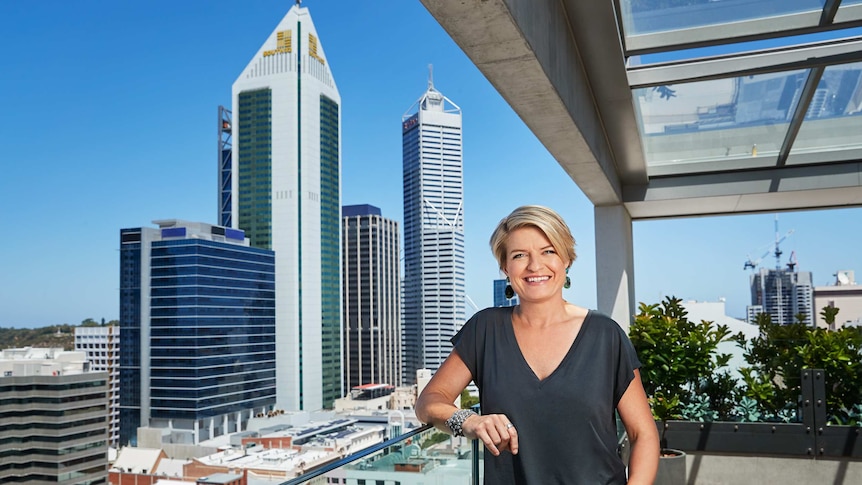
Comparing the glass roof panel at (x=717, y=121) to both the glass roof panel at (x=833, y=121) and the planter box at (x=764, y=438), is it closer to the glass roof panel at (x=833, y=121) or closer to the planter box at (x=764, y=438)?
the glass roof panel at (x=833, y=121)

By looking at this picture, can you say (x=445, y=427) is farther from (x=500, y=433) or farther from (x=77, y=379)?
(x=77, y=379)

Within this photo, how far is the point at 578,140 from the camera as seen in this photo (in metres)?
3.70

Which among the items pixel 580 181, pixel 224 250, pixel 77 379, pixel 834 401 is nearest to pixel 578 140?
pixel 580 181

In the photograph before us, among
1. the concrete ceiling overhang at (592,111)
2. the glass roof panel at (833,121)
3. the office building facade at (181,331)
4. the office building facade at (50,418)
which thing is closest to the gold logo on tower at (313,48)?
the office building facade at (181,331)

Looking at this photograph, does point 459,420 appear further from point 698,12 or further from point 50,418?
point 50,418

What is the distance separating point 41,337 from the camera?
61.2 metres

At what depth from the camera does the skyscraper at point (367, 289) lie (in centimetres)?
8281

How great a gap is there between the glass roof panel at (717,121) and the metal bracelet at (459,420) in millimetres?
3519

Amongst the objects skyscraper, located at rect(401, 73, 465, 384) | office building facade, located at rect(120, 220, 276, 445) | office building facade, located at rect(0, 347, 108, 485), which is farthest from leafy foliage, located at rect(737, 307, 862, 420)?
skyscraper, located at rect(401, 73, 465, 384)

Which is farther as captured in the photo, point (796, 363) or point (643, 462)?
point (796, 363)

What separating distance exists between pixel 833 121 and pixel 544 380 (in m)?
4.91

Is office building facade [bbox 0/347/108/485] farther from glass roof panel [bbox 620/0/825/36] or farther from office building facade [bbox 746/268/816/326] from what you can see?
glass roof panel [bbox 620/0/825/36]

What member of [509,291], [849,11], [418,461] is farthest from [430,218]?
[509,291]

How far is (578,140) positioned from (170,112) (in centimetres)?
7988
